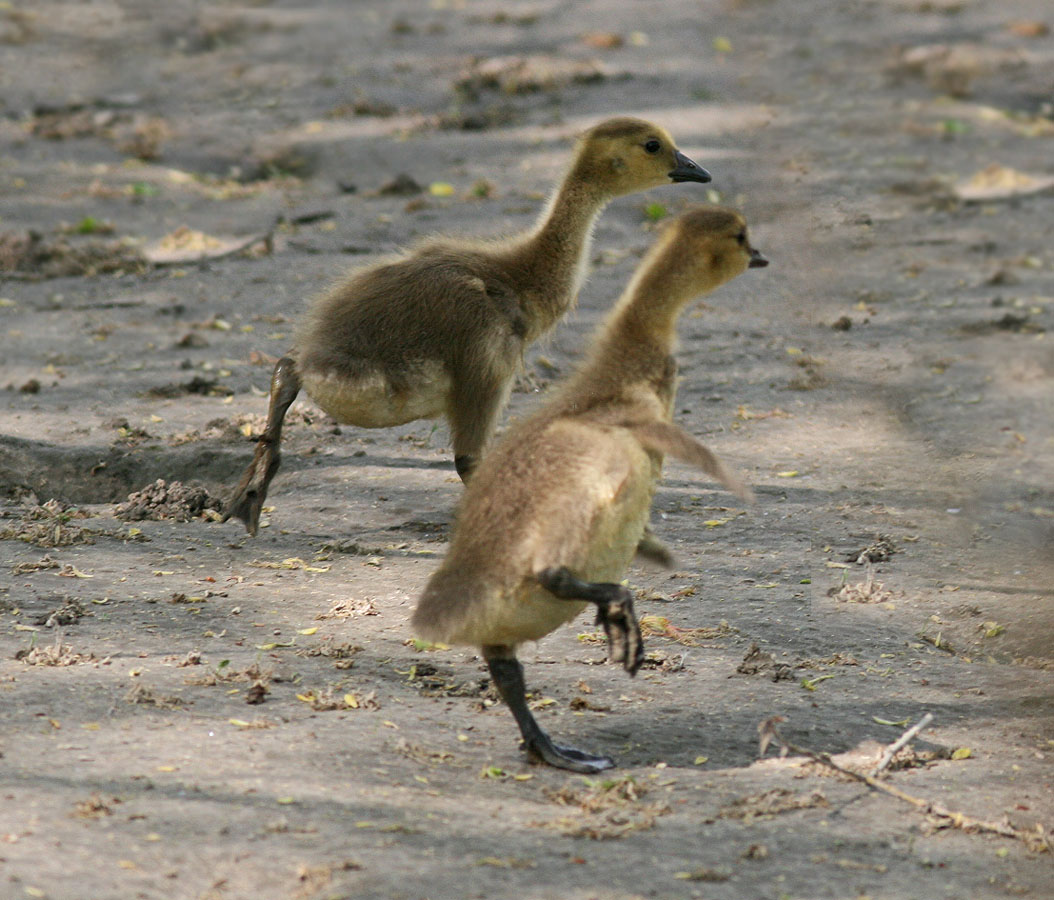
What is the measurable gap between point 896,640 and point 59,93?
523 inches

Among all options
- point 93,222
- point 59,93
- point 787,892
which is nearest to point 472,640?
point 787,892

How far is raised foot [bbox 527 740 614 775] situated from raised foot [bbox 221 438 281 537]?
211 cm

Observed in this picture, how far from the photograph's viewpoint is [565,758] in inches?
150

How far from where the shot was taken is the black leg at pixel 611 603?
12.0ft

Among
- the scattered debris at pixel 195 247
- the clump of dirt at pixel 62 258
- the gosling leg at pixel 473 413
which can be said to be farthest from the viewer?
the scattered debris at pixel 195 247

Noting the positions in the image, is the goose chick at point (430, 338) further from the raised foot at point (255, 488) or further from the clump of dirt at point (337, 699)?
the clump of dirt at point (337, 699)

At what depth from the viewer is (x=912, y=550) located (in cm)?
570

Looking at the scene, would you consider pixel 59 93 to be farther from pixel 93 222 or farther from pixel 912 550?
pixel 912 550

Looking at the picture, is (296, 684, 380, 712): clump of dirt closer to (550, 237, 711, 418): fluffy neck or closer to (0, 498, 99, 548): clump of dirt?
(550, 237, 711, 418): fluffy neck

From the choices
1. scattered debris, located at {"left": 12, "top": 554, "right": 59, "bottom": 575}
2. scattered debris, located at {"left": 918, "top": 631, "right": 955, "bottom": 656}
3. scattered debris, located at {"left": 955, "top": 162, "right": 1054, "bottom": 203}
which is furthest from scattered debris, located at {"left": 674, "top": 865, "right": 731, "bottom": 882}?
scattered debris, located at {"left": 955, "top": 162, "right": 1054, "bottom": 203}

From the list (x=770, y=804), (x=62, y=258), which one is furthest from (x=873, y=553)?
(x=62, y=258)

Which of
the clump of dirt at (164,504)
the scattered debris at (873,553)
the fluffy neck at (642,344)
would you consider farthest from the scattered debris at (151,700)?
the scattered debris at (873,553)

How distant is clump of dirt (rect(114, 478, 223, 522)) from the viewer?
5.84 metres

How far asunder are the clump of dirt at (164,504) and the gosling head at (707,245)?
2493 millimetres
